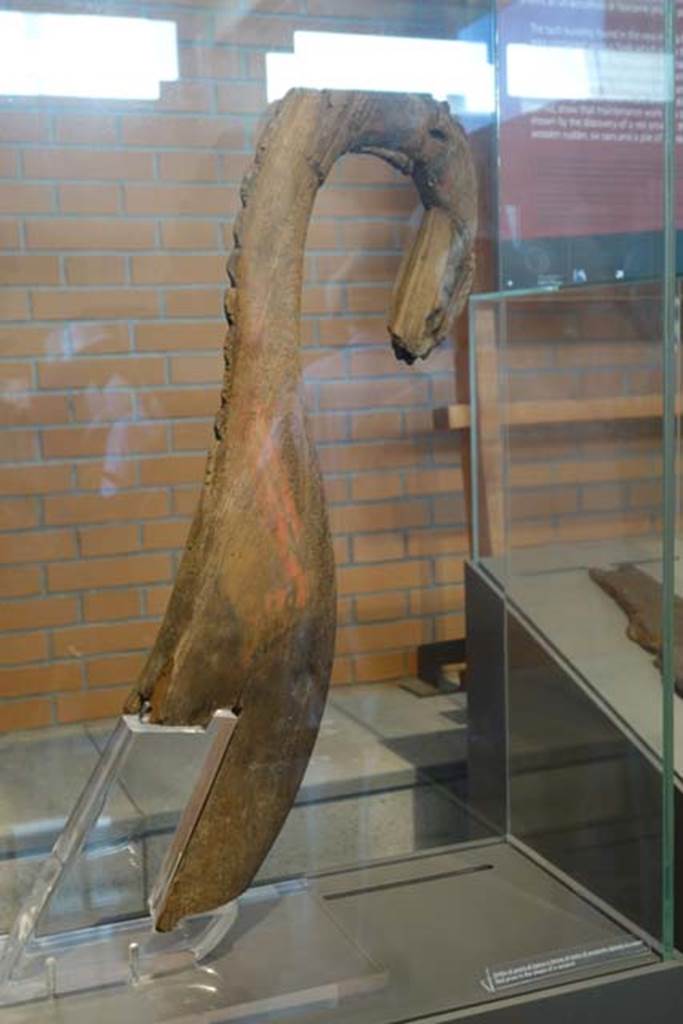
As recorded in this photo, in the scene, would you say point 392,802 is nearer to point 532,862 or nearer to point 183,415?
point 532,862

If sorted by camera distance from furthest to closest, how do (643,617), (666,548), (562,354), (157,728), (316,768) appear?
(316,768) → (562,354) → (643,617) → (666,548) → (157,728)

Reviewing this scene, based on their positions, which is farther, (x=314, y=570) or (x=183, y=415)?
(x=183, y=415)

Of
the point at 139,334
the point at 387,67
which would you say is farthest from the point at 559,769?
the point at 387,67

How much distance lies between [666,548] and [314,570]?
1.47ft

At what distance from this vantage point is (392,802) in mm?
1859

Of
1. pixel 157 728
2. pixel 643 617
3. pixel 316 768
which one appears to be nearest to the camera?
pixel 157 728

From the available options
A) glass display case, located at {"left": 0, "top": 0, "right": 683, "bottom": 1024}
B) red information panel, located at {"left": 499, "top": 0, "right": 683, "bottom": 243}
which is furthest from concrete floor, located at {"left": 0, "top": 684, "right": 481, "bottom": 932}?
red information panel, located at {"left": 499, "top": 0, "right": 683, "bottom": 243}

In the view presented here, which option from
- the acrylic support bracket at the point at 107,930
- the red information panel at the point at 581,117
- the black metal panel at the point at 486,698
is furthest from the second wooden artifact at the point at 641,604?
the acrylic support bracket at the point at 107,930

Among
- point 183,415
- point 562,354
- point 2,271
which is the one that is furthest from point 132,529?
point 562,354

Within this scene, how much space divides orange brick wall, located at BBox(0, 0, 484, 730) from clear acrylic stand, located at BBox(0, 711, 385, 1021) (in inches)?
12.6

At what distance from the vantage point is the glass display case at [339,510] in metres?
1.24

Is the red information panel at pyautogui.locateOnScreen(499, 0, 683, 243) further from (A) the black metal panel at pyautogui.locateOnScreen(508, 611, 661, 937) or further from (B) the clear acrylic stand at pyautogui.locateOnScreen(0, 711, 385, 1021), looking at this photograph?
(B) the clear acrylic stand at pyautogui.locateOnScreen(0, 711, 385, 1021)

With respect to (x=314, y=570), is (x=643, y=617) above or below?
below

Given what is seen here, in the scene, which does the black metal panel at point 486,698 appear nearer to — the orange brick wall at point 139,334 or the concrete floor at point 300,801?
the concrete floor at point 300,801
